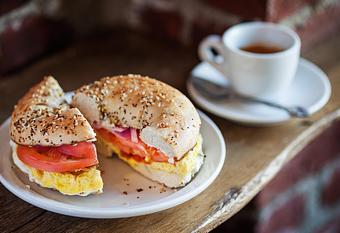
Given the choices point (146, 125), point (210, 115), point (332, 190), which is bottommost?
point (332, 190)

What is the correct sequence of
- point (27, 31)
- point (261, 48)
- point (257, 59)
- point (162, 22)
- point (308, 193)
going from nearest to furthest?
1. point (257, 59)
2. point (261, 48)
3. point (27, 31)
4. point (162, 22)
5. point (308, 193)

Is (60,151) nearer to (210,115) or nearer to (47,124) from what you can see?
(47,124)

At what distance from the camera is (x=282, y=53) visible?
1.07 m

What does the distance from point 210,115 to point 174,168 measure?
246mm

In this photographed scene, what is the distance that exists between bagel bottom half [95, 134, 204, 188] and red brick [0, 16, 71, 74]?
1.36 ft

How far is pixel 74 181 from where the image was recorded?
0.86 metres

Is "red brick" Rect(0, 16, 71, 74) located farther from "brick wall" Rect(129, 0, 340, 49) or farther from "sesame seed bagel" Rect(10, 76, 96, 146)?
"sesame seed bagel" Rect(10, 76, 96, 146)

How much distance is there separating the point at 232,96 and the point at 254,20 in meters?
0.20

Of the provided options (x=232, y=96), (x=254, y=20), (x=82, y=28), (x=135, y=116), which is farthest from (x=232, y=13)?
(x=135, y=116)

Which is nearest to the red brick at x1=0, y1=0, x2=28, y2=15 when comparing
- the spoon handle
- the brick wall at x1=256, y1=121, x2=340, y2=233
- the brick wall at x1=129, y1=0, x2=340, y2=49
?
the brick wall at x1=129, y1=0, x2=340, y2=49

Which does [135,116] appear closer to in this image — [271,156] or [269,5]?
[271,156]

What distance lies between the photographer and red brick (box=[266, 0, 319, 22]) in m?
1.24

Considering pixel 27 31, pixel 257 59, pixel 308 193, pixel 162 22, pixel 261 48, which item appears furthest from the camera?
pixel 308 193

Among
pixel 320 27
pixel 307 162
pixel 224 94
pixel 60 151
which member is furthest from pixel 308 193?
pixel 60 151
